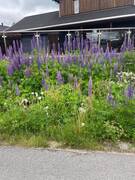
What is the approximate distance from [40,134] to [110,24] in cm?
2166

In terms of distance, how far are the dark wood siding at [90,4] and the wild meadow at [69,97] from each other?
72.2 feet

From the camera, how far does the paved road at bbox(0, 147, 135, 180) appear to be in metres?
3.87

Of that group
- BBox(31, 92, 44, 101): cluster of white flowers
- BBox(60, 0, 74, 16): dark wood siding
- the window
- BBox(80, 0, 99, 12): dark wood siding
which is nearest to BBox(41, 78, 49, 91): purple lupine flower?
BBox(31, 92, 44, 101): cluster of white flowers

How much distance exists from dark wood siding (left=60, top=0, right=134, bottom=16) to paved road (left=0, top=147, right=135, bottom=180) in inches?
1008

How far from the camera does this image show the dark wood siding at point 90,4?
28.5m

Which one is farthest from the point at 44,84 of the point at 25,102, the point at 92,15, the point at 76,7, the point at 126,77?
the point at 76,7

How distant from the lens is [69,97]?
5.81 meters

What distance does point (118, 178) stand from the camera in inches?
149

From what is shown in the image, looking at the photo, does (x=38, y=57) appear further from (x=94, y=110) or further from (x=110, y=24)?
(x=110, y=24)

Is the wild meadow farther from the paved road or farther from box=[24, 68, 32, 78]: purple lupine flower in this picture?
the paved road

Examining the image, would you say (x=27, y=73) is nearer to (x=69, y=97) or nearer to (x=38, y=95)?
(x=38, y=95)

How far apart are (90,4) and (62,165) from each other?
95.5 feet

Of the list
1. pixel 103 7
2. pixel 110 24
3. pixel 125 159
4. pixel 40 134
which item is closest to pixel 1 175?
pixel 40 134

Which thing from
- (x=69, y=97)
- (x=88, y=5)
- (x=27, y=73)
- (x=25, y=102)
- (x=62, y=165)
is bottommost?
(x=62, y=165)
